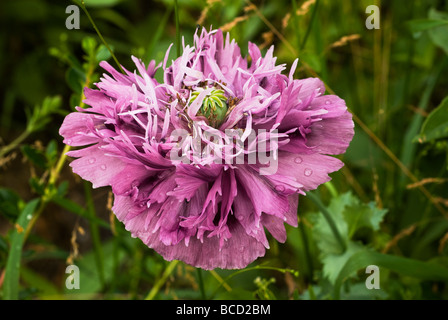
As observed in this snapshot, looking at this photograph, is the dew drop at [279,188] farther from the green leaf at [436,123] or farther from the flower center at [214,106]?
the green leaf at [436,123]

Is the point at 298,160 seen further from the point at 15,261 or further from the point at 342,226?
the point at 15,261

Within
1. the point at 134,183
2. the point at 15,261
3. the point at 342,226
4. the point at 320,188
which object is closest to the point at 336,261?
the point at 342,226

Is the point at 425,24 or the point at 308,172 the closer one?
the point at 308,172

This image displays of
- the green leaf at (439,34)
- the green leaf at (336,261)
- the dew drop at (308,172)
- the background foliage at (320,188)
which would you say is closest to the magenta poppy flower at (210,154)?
the dew drop at (308,172)

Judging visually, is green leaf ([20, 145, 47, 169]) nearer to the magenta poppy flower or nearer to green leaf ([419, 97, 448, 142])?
the magenta poppy flower

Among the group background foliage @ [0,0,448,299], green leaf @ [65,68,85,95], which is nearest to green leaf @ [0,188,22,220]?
background foliage @ [0,0,448,299]
